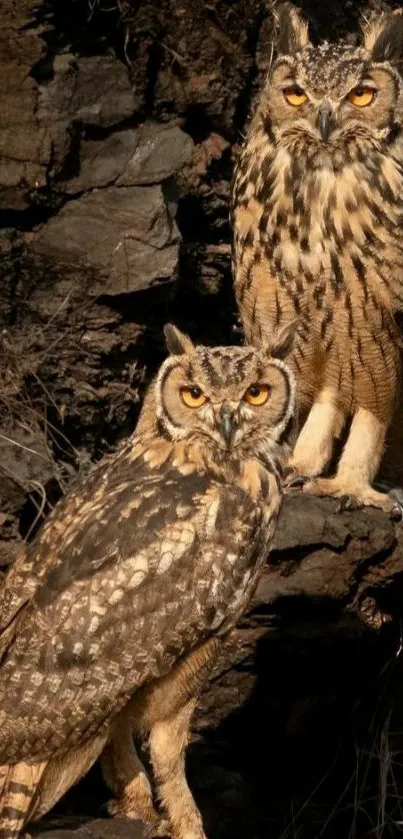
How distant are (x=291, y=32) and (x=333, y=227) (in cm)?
70

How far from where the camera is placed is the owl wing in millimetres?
4484

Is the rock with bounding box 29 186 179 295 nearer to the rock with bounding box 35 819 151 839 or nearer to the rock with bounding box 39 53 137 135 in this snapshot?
the rock with bounding box 39 53 137 135

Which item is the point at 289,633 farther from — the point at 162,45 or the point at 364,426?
the point at 162,45

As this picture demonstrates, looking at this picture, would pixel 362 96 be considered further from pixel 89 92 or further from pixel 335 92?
pixel 89 92

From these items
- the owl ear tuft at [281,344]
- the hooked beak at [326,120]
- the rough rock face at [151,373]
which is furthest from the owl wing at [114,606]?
the hooked beak at [326,120]

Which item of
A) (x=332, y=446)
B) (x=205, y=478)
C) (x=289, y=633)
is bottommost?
(x=289, y=633)

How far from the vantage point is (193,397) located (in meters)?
4.73

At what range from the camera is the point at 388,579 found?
19.0 feet

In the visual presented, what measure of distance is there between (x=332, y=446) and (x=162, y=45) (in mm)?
1569

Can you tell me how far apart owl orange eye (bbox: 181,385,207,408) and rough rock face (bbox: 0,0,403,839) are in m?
0.96

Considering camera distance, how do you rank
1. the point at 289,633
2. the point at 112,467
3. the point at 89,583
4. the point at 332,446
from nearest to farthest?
the point at 89,583 < the point at 112,467 < the point at 289,633 < the point at 332,446

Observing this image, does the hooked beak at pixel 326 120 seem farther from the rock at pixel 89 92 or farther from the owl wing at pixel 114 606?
the owl wing at pixel 114 606

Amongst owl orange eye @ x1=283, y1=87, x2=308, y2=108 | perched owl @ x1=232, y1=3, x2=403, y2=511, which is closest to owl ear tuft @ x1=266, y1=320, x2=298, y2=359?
perched owl @ x1=232, y1=3, x2=403, y2=511

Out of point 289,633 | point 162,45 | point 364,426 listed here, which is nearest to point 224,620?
point 289,633
